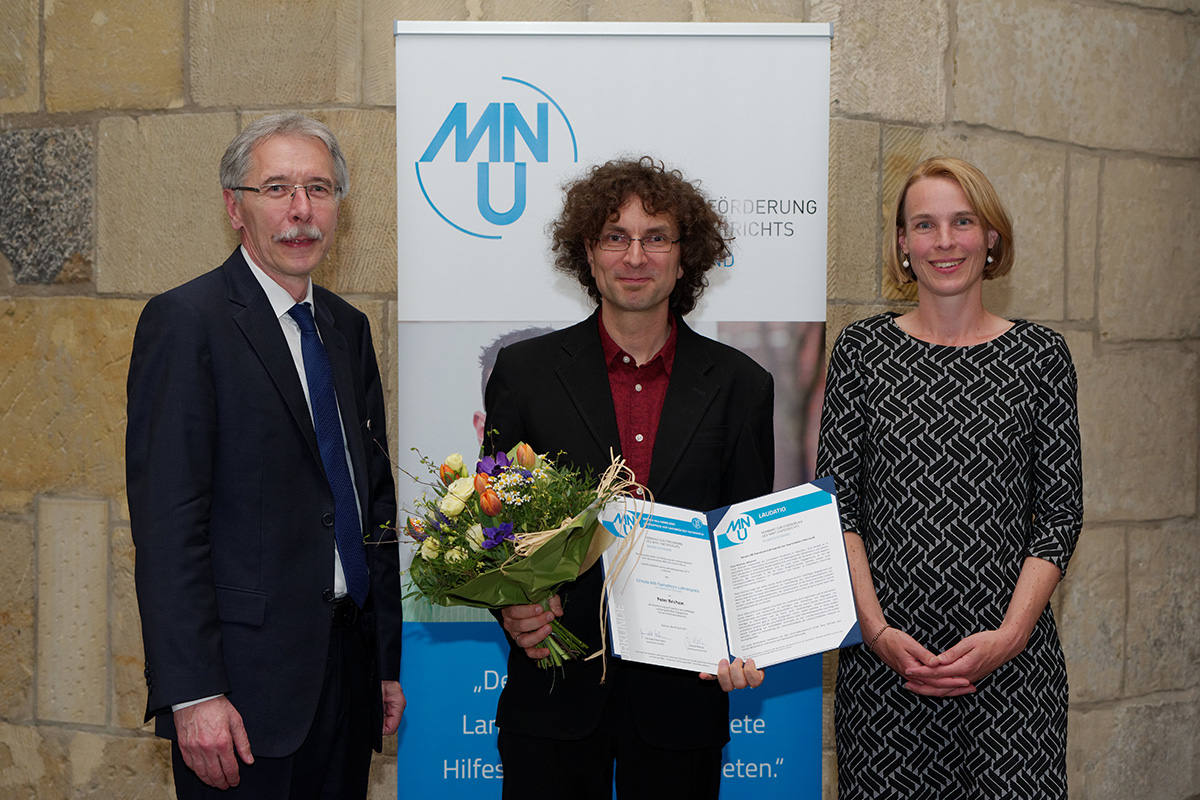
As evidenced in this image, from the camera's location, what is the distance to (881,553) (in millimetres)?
2301

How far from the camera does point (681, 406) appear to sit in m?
2.25

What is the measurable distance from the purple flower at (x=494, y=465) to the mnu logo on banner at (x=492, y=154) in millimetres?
1432

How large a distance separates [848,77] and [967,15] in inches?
22.6

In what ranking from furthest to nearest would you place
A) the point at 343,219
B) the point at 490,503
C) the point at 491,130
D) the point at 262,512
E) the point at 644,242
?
the point at 343,219 → the point at 491,130 → the point at 644,242 → the point at 262,512 → the point at 490,503

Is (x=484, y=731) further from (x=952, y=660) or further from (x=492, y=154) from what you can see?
(x=492, y=154)

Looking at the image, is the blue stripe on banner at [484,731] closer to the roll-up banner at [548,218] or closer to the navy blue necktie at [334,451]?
the roll-up banner at [548,218]

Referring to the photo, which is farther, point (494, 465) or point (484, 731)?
point (484, 731)

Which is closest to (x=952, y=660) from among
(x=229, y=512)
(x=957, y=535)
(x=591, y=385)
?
(x=957, y=535)

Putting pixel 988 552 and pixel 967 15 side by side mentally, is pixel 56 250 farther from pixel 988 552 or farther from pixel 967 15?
pixel 967 15

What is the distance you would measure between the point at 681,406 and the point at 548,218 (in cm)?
117

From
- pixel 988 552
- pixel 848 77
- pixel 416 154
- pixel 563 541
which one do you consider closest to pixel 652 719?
pixel 563 541

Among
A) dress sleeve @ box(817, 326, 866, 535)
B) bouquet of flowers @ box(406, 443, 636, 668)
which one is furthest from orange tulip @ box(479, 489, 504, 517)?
dress sleeve @ box(817, 326, 866, 535)

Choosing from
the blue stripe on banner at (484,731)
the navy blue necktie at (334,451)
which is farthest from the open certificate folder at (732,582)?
the blue stripe on banner at (484,731)

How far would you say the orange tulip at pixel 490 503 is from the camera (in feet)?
5.83
